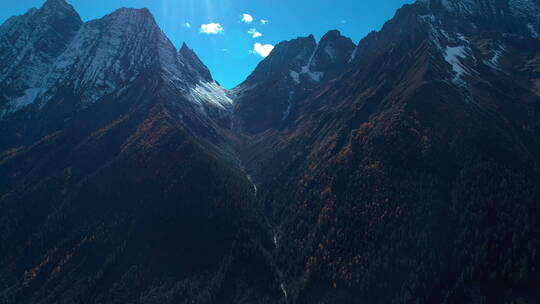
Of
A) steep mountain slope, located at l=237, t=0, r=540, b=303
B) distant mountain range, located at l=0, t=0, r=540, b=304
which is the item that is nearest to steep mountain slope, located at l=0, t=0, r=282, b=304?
distant mountain range, located at l=0, t=0, r=540, b=304

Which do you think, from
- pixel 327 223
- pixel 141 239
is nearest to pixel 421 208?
pixel 327 223

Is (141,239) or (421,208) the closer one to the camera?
(421,208)

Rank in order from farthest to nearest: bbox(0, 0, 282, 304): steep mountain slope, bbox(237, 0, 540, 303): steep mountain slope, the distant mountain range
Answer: bbox(0, 0, 282, 304): steep mountain slope
the distant mountain range
bbox(237, 0, 540, 303): steep mountain slope

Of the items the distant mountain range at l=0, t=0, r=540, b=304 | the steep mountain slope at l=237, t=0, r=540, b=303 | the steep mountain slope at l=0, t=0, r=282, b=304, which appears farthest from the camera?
the steep mountain slope at l=0, t=0, r=282, b=304

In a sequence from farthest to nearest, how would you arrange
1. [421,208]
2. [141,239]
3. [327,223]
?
[141,239], [327,223], [421,208]

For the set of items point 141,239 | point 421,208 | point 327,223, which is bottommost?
point 327,223

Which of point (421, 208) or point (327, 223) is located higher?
point (421, 208)

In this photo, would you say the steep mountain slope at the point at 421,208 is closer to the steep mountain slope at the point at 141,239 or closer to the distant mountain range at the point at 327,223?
the distant mountain range at the point at 327,223

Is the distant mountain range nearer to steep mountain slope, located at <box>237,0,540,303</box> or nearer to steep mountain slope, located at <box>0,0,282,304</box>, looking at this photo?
steep mountain slope, located at <box>237,0,540,303</box>

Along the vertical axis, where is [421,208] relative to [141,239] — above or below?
above

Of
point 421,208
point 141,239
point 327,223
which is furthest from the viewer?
point 141,239

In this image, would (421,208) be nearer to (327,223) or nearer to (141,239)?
(327,223)
